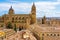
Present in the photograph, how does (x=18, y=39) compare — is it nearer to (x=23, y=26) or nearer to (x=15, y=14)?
(x=23, y=26)

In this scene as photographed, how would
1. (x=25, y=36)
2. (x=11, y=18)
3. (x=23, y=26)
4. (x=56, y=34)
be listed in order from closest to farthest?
(x=25, y=36) → (x=56, y=34) → (x=23, y=26) → (x=11, y=18)

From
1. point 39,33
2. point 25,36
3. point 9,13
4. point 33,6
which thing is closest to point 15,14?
point 9,13

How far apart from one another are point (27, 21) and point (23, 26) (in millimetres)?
1881

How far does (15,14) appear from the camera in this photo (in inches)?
2411

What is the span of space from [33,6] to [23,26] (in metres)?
7.91

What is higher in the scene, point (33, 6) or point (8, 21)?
point (33, 6)

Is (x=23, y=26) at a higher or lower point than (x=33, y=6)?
lower

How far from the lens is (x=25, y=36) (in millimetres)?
26312

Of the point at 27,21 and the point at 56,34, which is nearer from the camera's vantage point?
the point at 56,34

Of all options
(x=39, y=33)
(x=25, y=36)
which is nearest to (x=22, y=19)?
(x=39, y=33)

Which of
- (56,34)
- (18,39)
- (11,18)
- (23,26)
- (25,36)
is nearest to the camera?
(18,39)

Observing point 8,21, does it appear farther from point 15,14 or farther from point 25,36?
point 25,36

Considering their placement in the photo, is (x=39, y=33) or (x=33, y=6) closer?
(x=39, y=33)

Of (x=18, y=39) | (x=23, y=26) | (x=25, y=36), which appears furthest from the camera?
(x=23, y=26)
